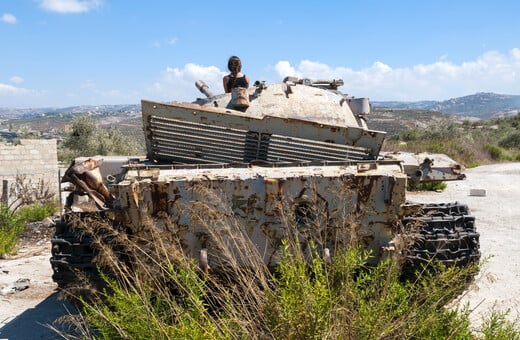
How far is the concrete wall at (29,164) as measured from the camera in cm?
1204

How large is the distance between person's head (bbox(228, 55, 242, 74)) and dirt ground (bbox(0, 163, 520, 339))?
355 cm

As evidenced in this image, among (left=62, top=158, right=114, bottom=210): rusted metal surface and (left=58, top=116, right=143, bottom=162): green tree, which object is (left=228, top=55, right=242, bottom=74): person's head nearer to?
(left=62, top=158, right=114, bottom=210): rusted metal surface

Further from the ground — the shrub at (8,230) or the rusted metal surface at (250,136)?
the rusted metal surface at (250,136)

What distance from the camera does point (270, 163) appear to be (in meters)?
5.14

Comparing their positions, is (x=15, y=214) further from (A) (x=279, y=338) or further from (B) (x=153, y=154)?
(A) (x=279, y=338)

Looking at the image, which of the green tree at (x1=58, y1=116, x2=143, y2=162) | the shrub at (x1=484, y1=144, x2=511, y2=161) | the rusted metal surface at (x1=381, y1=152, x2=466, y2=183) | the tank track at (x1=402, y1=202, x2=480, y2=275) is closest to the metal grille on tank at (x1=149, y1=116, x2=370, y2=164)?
the rusted metal surface at (x1=381, y1=152, x2=466, y2=183)

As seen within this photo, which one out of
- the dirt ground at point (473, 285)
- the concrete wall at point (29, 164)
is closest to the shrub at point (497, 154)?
the dirt ground at point (473, 285)

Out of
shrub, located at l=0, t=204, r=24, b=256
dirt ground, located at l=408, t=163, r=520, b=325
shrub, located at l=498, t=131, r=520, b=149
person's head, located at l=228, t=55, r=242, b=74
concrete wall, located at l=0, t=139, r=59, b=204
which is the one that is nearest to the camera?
dirt ground, located at l=408, t=163, r=520, b=325

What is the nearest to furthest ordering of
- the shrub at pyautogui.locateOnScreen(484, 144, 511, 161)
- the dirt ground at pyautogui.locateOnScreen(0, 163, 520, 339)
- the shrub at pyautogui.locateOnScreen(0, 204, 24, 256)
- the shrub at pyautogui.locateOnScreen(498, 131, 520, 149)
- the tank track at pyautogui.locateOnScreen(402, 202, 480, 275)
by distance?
the tank track at pyautogui.locateOnScreen(402, 202, 480, 275) < the dirt ground at pyautogui.locateOnScreen(0, 163, 520, 339) < the shrub at pyautogui.locateOnScreen(0, 204, 24, 256) < the shrub at pyautogui.locateOnScreen(484, 144, 511, 161) < the shrub at pyautogui.locateOnScreen(498, 131, 520, 149)

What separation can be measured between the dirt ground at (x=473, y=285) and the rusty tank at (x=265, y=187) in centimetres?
64

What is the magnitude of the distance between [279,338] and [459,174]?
4.05 meters

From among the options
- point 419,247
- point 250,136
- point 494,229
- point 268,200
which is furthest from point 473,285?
point 494,229

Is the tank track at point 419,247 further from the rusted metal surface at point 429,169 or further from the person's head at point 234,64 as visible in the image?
the person's head at point 234,64

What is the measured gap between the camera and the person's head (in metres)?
7.22
